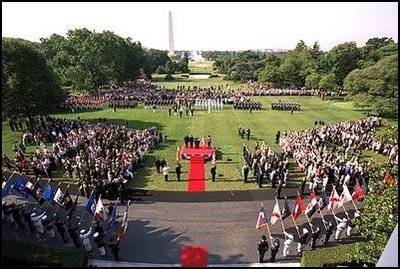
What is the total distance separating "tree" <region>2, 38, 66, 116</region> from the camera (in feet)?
97.7

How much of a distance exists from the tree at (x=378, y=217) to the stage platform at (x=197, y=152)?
1391 cm

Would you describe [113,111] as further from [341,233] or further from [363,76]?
[341,233]

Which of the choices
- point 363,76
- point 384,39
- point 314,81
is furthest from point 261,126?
point 384,39

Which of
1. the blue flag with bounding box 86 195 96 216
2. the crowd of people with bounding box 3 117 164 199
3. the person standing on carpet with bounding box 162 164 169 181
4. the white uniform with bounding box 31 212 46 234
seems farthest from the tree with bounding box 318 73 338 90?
the white uniform with bounding box 31 212 46 234

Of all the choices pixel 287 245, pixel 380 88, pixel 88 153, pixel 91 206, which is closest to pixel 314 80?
pixel 380 88

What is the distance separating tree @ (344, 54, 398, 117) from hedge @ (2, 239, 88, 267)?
34619 mm

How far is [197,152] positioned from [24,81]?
613 inches

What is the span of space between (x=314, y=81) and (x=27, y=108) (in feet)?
149

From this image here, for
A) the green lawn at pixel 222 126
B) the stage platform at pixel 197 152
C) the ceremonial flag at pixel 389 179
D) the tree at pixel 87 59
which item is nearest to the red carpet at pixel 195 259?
the ceremonial flag at pixel 389 179

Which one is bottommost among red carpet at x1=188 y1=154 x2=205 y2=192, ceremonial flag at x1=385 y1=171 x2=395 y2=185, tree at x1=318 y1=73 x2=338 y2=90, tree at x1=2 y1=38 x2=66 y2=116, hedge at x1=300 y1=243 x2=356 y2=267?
hedge at x1=300 y1=243 x2=356 y2=267

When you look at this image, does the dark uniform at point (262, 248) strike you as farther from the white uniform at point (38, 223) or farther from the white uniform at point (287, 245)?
the white uniform at point (38, 223)

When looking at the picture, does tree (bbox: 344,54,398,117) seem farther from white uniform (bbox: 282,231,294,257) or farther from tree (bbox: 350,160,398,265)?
white uniform (bbox: 282,231,294,257)

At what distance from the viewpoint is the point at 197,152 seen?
1064 inches

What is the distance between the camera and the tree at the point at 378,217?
1238 centimetres
